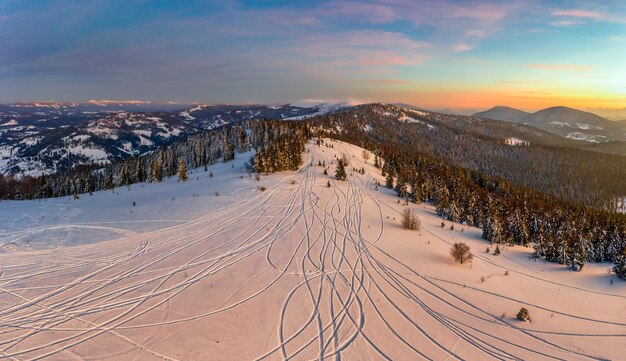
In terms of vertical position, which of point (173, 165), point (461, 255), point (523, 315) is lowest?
point (173, 165)

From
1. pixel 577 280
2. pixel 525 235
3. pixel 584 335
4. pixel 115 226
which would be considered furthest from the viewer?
pixel 525 235

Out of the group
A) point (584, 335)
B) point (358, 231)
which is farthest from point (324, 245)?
point (584, 335)

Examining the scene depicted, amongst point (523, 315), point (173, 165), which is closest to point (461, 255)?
point (523, 315)

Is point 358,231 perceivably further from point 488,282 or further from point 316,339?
point 316,339

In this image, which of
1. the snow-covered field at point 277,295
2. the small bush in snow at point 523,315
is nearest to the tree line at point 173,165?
the snow-covered field at point 277,295

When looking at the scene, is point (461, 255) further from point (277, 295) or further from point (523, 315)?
point (277, 295)

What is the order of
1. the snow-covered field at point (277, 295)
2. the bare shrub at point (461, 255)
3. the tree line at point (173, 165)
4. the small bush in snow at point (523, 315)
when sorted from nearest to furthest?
the snow-covered field at point (277, 295), the small bush in snow at point (523, 315), the bare shrub at point (461, 255), the tree line at point (173, 165)

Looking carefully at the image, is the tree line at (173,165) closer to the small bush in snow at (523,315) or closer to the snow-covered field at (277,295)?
the snow-covered field at (277,295)

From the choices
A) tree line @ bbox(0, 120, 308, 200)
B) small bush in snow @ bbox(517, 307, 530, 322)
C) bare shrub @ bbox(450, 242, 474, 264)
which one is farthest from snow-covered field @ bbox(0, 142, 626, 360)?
tree line @ bbox(0, 120, 308, 200)
